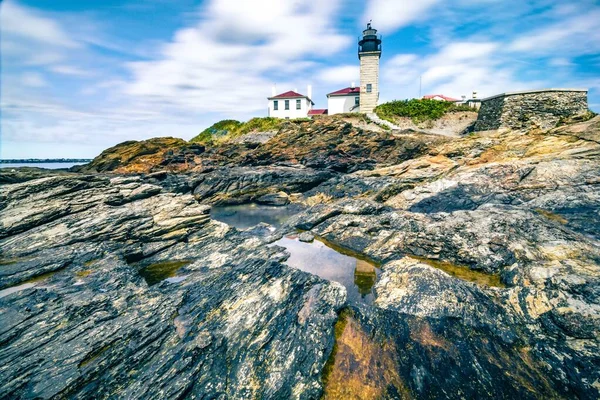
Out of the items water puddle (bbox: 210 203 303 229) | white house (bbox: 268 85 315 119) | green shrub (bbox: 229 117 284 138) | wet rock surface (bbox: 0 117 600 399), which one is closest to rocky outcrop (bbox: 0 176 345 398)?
wet rock surface (bbox: 0 117 600 399)

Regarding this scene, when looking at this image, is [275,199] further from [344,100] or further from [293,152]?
[344,100]

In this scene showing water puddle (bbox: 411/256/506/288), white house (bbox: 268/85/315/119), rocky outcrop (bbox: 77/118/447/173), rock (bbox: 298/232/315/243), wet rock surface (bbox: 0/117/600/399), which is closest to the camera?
wet rock surface (bbox: 0/117/600/399)

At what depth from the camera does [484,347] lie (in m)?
8.00

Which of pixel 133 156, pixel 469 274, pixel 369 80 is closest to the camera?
pixel 469 274

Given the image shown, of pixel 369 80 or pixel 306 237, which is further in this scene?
pixel 369 80

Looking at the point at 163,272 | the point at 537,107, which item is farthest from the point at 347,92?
the point at 163,272

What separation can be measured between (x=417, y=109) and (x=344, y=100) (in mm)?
18008

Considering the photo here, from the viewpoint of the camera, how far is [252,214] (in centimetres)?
2828

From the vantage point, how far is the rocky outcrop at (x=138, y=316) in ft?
22.4

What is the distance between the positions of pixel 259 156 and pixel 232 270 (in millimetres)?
33866

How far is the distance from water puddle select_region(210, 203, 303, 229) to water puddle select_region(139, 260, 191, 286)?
9273mm

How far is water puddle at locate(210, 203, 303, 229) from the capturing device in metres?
25.2

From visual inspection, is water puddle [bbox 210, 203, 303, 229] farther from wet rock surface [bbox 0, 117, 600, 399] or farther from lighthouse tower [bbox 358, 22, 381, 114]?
lighthouse tower [bbox 358, 22, 381, 114]

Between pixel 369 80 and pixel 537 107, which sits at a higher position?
pixel 369 80
